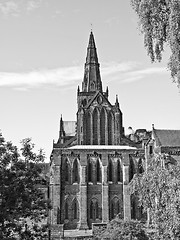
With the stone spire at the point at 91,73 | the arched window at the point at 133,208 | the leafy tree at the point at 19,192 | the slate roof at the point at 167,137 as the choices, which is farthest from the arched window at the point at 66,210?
the leafy tree at the point at 19,192

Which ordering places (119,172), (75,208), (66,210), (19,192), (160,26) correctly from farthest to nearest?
(119,172) < (75,208) < (66,210) < (19,192) < (160,26)

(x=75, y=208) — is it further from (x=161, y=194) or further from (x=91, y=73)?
(x=161, y=194)

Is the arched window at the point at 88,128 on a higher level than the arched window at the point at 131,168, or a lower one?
higher

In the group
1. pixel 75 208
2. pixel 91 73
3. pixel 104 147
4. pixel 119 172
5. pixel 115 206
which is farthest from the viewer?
pixel 91 73

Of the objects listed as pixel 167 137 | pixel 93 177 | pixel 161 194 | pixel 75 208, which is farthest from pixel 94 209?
pixel 161 194

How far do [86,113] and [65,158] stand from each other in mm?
7984

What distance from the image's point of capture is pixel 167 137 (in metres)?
47.9

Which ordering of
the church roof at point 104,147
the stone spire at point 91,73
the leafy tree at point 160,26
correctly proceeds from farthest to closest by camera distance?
1. the stone spire at point 91,73
2. the church roof at point 104,147
3. the leafy tree at point 160,26

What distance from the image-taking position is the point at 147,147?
4809 centimetres

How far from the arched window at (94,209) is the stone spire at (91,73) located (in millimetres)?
18965

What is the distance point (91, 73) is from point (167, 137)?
1776 centimetres

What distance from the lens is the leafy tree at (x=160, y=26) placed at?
34.3 ft

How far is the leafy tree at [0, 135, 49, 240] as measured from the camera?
528 inches

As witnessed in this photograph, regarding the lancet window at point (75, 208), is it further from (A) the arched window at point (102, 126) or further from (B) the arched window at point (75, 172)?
(A) the arched window at point (102, 126)
